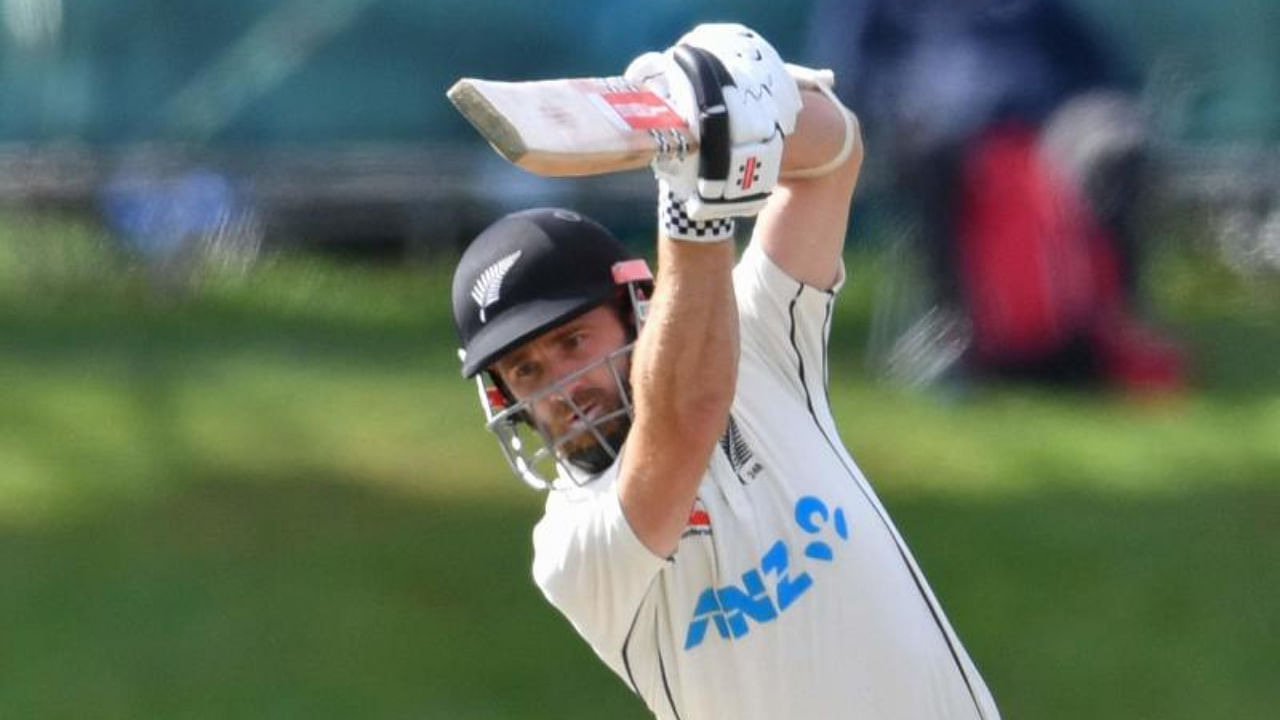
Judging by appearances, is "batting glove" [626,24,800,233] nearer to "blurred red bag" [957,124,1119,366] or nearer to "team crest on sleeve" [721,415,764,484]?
"team crest on sleeve" [721,415,764,484]

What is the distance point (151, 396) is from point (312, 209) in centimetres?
137

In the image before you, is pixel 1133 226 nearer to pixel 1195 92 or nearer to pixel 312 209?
pixel 1195 92

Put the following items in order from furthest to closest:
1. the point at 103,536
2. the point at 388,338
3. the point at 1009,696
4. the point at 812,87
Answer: the point at 388,338 → the point at 103,536 → the point at 1009,696 → the point at 812,87

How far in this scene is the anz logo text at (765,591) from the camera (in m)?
4.37

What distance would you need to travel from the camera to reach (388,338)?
12492mm

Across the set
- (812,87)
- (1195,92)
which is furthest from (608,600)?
(1195,92)

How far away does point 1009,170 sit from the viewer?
38.9ft

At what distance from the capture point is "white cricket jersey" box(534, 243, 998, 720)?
14.3 ft

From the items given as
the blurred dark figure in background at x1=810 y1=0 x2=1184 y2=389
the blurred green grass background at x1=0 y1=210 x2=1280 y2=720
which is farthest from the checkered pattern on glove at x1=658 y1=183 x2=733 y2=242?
the blurred dark figure in background at x1=810 y1=0 x2=1184 y2=389

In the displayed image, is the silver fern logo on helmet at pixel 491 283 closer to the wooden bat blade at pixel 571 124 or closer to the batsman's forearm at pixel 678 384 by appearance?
the batsman's forearm at pixel 678 384

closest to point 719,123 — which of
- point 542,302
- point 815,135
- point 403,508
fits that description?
point 815,135

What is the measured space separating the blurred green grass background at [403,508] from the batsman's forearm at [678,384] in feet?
14.4

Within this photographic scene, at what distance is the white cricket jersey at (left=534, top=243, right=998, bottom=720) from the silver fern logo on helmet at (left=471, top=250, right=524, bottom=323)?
340mm

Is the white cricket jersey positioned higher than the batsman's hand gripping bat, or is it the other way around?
the batsman's hand gripping bat
